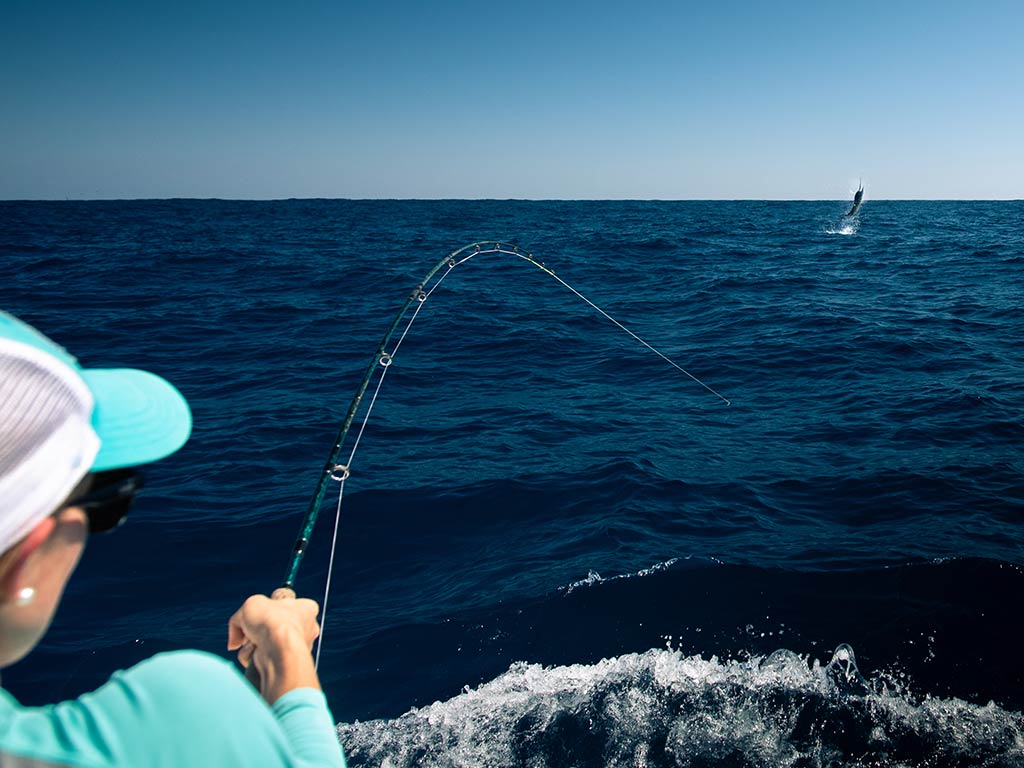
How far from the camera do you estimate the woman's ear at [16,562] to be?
813 mm

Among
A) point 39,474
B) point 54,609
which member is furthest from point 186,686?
point 39,474

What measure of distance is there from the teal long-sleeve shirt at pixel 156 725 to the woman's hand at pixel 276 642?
0.41m

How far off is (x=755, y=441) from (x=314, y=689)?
632 centimetres

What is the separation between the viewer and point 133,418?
107 centimetres

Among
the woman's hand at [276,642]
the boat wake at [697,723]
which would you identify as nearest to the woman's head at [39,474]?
the woman's hand at [276,642]

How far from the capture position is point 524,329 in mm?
12258

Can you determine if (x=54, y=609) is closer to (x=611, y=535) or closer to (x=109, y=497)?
(x=109, y=497)

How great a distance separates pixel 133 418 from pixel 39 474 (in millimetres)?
257

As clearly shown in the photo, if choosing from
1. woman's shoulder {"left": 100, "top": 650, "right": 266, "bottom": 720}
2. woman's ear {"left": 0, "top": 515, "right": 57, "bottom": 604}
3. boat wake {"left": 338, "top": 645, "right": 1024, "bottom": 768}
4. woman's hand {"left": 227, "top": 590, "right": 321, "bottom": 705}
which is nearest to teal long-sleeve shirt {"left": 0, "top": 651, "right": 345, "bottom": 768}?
woman's shoulder {"left": 100, "top": 650, "right": 266, "bottom": 720}

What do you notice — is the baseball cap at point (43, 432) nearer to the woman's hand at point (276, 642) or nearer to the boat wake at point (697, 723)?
the woman's hand at point (276, 642)

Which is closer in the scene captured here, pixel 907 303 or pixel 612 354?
pixel 612 354

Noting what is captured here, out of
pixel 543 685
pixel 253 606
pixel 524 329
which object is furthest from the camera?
pixel 524 329

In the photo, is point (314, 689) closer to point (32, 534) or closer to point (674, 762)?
point (32, 534)

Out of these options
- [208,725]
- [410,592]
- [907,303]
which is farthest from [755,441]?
[907,303]
